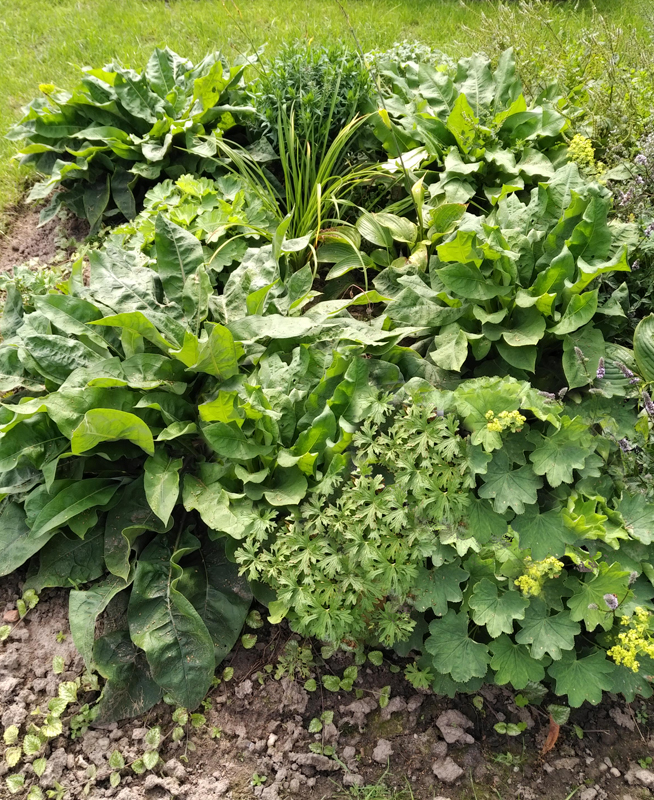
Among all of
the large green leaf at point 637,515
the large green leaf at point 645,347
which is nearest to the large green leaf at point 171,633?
the large green leaf at point 637,515

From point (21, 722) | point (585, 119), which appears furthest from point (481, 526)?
point (585, 119)

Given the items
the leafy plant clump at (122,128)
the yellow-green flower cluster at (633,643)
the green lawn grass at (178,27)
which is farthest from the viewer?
the green lawn grass at (178,27)

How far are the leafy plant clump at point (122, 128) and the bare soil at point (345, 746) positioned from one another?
8.68 feet

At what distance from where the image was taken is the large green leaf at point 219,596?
2189 millimetres

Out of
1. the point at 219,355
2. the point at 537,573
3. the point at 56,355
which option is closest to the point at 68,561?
the point at 56,355

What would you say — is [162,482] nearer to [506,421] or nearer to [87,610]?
[87,610]

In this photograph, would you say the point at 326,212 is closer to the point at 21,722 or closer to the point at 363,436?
the point at 363,436

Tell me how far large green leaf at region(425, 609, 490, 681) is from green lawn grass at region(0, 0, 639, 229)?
418cm

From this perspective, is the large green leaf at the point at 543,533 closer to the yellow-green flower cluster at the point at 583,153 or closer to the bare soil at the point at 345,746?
the bare soil at the point at 345,746

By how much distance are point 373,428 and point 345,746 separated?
41.0 inches

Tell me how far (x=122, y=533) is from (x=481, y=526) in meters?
1.28

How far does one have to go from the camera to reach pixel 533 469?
1971 mm

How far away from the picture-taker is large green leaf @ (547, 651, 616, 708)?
6.06ft

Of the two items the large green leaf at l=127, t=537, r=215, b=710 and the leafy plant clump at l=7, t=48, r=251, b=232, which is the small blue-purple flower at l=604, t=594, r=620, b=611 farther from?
the leafy plant clump at l=7, t=48, r=251, b=232
